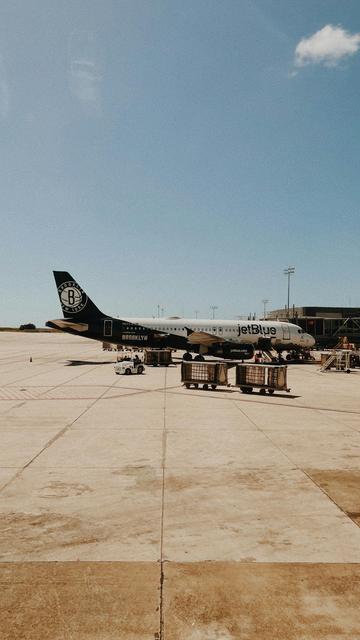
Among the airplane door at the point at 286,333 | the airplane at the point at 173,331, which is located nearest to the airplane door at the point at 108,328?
the airplane at the point at 173,331

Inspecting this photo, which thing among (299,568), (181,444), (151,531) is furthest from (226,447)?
(299,568)

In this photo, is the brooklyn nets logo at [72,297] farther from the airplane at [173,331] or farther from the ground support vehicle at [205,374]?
the ground support vehicle at [205,374]

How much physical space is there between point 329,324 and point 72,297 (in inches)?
2827

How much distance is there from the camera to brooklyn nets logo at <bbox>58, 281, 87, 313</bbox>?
140 feet

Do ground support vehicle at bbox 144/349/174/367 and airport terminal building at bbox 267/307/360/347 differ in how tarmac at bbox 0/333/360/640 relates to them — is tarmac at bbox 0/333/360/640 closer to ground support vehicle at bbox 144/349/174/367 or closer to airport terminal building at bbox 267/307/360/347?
ground support vehicle at bbox 144/349/174/367

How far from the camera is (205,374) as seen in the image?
2400 cm

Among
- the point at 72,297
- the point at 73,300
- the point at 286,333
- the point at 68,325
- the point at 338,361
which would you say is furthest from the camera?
the point at 286,333

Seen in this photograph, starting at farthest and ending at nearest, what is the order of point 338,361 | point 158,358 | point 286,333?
point 286,333
point 158,358
point 338,361

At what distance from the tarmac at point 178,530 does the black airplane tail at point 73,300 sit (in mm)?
28542

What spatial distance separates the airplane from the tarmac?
28212 mm

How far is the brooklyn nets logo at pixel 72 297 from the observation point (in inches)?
1674

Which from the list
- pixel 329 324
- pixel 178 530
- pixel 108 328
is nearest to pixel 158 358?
pixel 108 328

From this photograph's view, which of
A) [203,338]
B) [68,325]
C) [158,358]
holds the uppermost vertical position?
[68,325]

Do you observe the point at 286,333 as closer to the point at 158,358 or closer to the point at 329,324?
the point at 158,358
